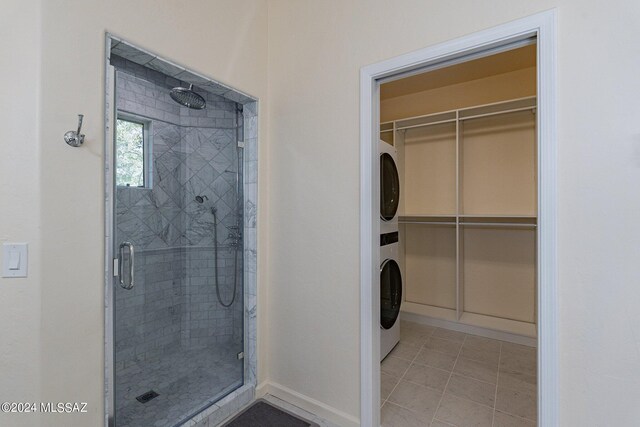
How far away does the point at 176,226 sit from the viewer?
1978mm

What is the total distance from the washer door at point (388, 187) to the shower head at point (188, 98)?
1482 mm

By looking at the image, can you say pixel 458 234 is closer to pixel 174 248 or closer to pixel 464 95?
pixel 464 95

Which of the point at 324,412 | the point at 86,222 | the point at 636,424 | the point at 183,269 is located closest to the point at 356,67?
the point at 86,222

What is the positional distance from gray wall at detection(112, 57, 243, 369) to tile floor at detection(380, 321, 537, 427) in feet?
4.29

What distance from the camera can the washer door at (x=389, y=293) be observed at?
2.51 metres

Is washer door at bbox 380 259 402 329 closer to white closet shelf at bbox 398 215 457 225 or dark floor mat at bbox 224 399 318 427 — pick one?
white closet shelf at bbox 398 215 457 225

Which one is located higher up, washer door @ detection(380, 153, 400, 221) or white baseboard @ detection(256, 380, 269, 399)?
washer door @ detection(380, 153, 400, 221)

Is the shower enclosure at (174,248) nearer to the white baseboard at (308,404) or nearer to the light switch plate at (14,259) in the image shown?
the white baseboard at (308,404)

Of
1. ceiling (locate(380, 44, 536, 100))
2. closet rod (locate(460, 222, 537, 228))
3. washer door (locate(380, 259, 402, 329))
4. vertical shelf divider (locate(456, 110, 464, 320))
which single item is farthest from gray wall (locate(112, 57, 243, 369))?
closet rod (locate(460, 222, 537, 228))

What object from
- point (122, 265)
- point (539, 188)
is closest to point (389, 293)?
point (539, 188)

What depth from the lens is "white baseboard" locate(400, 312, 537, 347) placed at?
2.86 meters

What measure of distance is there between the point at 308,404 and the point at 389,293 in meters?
1.14

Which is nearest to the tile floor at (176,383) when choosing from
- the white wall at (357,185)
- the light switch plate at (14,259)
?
the white wall at (357,185)

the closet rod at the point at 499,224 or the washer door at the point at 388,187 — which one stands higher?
the washer door at the point at 388,187
